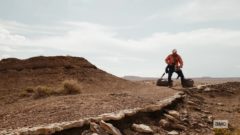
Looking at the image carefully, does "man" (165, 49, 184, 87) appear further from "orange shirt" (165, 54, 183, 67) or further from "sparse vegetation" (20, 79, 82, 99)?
"sparse vegetation" (20, 79, 82, 99)

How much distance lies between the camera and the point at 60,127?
906 centimetres

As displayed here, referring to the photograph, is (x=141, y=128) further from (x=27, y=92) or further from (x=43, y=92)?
(x=27, y=92)

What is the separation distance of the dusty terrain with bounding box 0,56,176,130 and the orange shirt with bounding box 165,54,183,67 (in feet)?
5.63

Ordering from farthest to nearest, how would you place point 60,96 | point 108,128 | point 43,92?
point 43,92 → point 60,96 → point 108,128

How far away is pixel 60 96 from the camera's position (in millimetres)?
14211

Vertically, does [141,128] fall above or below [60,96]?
below

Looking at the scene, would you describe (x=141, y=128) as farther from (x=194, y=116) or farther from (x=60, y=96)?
(x=60, y=96)

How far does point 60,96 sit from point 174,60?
8034 mm

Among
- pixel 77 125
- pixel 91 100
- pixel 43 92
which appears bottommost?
pixel 77 125

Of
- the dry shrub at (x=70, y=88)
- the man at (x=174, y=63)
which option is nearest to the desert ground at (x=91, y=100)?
the dry shrub at (x=70, y=88)

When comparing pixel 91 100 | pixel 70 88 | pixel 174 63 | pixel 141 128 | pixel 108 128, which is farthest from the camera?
pixel 174 63

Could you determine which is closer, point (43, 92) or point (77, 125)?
point (77, 125)

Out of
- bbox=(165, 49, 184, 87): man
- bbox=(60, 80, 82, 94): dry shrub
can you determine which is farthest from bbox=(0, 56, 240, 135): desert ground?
bbox=(165, 49, 184, 87): man

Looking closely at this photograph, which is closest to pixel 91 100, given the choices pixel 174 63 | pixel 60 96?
pixel 60 96
